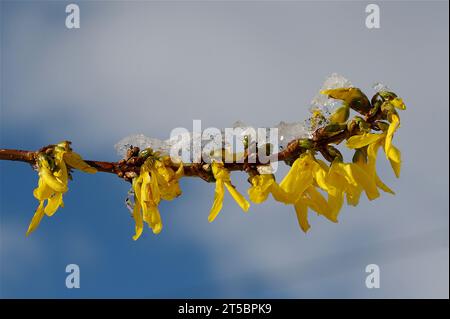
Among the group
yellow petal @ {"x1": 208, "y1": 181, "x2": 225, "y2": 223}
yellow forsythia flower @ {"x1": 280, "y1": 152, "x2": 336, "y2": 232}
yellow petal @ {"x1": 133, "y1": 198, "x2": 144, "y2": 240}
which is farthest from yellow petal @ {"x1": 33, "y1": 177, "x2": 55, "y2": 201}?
yellow forsythia flower @ {"x1": 280, "y1": 152, "x2": 336, "y2": 232}

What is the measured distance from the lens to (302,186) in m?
1.45

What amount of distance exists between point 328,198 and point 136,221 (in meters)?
0.49

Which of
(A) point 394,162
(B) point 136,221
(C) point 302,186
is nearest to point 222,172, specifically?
(C) point 302,186

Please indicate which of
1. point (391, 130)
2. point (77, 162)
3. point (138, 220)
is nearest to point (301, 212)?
point (391, 130)

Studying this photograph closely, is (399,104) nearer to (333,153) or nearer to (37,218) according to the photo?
(333,153)

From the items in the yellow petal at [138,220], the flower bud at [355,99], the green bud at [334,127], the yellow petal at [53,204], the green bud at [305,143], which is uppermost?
the flower bud at [355,99]

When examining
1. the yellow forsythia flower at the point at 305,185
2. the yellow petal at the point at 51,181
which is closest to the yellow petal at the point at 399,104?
the yellow forsythia flower at the point at 305,185

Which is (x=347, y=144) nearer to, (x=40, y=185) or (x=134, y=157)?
(x=134, y=157)

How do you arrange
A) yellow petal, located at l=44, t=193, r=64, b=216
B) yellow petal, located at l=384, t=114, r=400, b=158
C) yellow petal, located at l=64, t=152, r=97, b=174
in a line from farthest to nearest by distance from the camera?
yellow petal, located at l=44, t=193, r=64, b=216
yellow petal, located at l=64, t=152, r=97, b=174
yellow petal, located at l=384, t=114, r=400, b=158

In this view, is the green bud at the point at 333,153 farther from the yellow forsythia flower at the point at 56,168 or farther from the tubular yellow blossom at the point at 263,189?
the yellow forsythia flower at the point at 56,168

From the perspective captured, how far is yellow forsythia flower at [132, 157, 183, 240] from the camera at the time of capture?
1.48 meters

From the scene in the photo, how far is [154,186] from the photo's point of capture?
4.84ft

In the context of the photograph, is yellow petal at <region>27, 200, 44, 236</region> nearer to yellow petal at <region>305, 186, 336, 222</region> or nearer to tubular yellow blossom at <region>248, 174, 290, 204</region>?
tubular yellow blossom at <region>248, 174, 290, 204</region>

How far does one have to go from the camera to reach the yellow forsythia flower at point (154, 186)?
1476 millimetres
